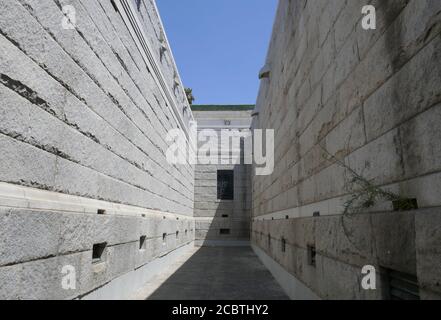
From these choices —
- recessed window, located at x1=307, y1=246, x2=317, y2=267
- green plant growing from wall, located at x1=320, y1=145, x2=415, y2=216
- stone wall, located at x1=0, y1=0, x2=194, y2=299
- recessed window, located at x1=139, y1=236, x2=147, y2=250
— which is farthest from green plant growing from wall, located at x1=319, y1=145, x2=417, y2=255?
recessed window, located at x1=139, y1=236, x2=147, y2=250

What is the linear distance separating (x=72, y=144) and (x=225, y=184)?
1304cm

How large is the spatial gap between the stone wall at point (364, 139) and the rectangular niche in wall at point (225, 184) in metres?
10.8

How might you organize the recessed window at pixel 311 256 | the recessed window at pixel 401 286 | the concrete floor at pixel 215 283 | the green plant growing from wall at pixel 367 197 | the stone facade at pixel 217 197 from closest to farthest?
the recessed window at pixel 401 286 → the green plant growing from wall at pixel 367 197 → the recessed window at pixel 311 256 → the concrete floor at pixel 215 283 → the stone facade at pixel 217 197

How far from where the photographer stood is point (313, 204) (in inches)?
160

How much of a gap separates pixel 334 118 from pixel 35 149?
2.89 m

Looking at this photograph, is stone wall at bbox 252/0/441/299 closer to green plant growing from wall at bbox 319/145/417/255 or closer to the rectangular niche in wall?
green plant growing from wall at bbox 319/145/417/255

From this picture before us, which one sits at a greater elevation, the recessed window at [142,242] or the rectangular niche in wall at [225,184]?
the rectangular niche in wall at [225,184]

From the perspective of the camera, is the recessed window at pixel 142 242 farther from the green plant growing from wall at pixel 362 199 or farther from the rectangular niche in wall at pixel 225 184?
the rectangular niche in wall at pixel 225 184

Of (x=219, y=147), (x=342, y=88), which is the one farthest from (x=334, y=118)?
(x=219, y=147)

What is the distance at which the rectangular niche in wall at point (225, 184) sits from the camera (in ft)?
52.6

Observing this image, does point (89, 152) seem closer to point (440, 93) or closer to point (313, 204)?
point (313, 204)

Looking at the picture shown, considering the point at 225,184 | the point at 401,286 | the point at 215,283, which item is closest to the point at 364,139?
the point at 401,286

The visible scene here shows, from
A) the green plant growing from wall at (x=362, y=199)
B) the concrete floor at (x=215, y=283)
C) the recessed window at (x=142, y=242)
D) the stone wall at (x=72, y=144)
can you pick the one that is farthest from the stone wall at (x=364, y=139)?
the recessed window at (x=142, y=242)

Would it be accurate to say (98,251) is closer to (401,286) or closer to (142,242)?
(142,242)
